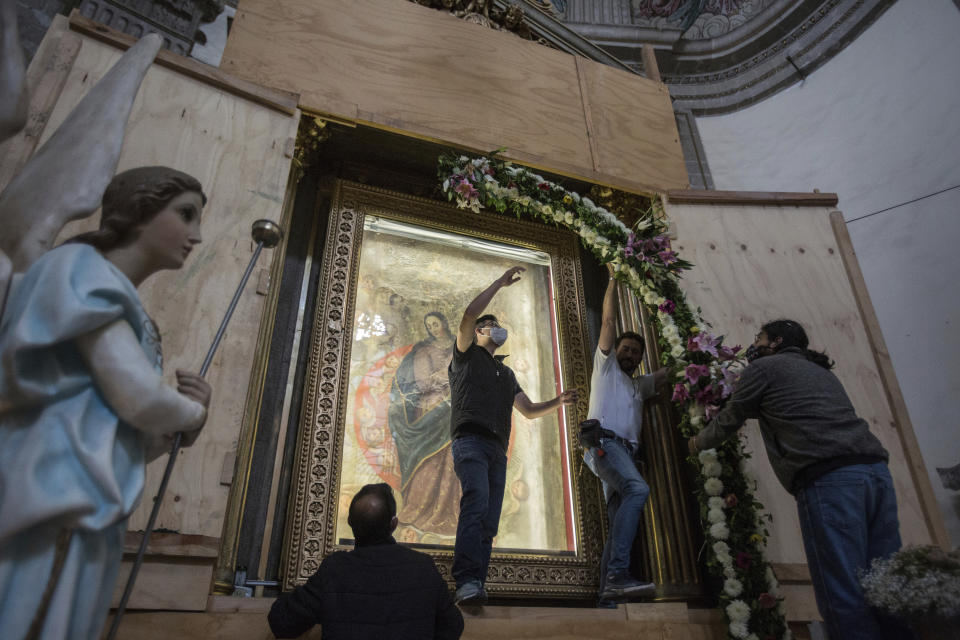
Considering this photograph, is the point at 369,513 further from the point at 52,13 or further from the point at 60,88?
the point at 52,13

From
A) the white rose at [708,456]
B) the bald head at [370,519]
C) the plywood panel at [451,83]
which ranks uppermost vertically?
the plywood panel at [451,83]

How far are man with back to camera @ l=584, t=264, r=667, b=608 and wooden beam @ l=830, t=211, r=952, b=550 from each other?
1351mm

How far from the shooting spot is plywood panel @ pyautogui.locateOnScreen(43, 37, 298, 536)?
266cm

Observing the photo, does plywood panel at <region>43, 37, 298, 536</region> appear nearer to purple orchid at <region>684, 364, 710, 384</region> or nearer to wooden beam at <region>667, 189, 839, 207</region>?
purple orchid at <region>684, 364, 710, 384</region>

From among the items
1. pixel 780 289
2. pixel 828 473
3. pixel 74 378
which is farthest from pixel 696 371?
pixel 74 378

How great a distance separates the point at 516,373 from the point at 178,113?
254 centimetres

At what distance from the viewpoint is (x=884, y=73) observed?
6621 millimetres

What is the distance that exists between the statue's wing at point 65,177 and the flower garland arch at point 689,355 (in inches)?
101

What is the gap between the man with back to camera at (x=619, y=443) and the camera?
137 inches

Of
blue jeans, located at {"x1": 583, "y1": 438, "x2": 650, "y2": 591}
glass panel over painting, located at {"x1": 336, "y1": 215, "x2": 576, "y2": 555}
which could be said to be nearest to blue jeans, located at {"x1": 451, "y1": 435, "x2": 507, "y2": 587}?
glass panel over painting, located at {"x1": 336, "y1": 215, "x2": 576, "y2": 555}

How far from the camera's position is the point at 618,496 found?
3.85 m

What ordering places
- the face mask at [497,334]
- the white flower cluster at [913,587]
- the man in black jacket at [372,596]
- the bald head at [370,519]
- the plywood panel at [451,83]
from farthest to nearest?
the plywood panel at [451,83] → the face mask at [497,334] → the bald head at [370,519] → the man in black jacket at [372,596] → the white flower cluster at [913,587]

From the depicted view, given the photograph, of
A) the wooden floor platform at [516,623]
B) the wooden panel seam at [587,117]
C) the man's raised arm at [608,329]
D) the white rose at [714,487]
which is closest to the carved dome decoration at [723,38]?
the wooden panel seam at [587,117]

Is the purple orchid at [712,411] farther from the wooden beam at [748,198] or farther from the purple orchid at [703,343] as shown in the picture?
the wooden beam at [748,198]
